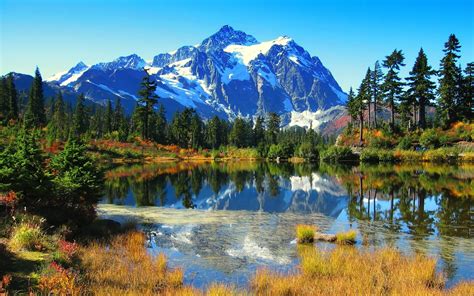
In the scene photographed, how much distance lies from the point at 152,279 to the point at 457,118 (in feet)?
305

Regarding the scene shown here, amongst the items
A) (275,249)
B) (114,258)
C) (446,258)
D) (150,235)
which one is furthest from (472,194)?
(114,258)

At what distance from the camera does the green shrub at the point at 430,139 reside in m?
87.2

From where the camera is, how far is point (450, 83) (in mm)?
89000

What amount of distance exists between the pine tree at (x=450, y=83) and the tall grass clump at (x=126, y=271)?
86.9m

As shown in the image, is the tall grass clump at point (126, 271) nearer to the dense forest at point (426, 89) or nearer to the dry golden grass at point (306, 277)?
the dry golden grass at point (306, 277)

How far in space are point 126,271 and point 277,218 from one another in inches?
600

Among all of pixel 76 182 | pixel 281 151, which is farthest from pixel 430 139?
pixel 76 182

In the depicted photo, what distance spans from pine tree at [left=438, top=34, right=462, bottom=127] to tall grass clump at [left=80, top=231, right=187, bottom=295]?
8690 cm

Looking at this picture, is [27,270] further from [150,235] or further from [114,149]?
[114,149]

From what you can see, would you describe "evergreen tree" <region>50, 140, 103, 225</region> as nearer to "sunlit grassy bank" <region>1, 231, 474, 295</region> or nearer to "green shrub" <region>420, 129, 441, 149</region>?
"sunlit grassy bank" <region>1, 231, 474, 295</region>

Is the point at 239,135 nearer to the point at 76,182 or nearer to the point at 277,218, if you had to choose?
the point at 277,218

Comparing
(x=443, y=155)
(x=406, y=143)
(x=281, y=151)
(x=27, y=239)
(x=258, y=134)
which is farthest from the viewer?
(x=258, y=134)

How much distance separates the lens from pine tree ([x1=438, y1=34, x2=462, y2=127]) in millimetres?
88438

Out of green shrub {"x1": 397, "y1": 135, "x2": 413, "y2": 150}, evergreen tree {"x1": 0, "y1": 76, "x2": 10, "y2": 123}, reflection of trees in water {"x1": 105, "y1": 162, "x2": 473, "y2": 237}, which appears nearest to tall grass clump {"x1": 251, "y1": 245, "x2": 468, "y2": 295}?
reflection of trees in water {"x1": 105, "y1": 162, "x2": 473, "y2": 237}
